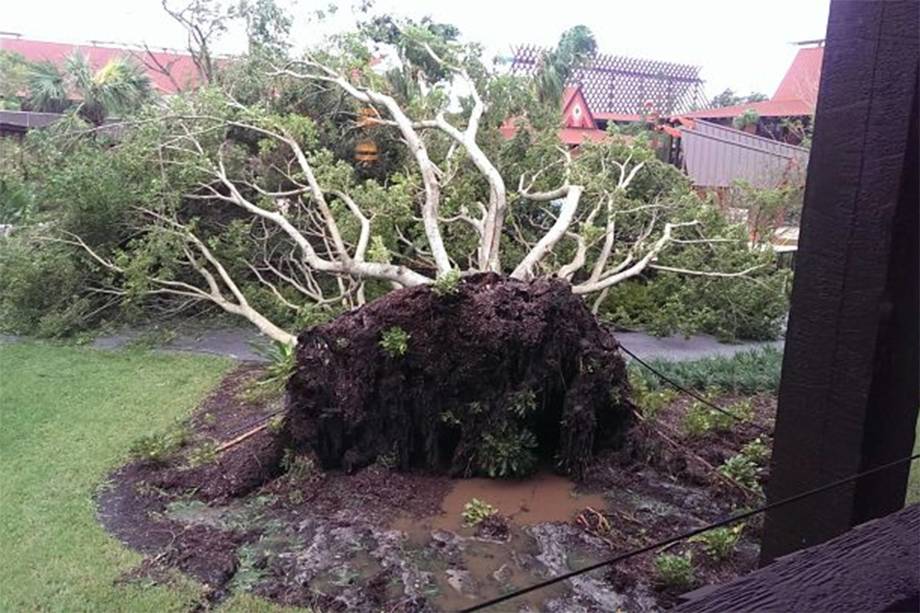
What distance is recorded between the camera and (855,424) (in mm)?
1408

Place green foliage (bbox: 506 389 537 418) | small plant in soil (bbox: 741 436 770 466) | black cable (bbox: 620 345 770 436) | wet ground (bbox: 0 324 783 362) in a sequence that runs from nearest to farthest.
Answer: green foliage (bbox: 506 389 537 418) → small plant in soil (bbox: 741 436 770 466) → black cable (bbox: 620 345 770 436) → wet ground (bbox: 0 324 783 362)

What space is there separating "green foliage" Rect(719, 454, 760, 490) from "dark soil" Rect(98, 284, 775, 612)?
62mm

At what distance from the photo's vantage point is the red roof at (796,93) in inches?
63.5

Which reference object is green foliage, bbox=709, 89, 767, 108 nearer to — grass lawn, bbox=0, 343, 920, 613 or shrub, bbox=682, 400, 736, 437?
grass lawn, bbox=0, 343, 920, 613

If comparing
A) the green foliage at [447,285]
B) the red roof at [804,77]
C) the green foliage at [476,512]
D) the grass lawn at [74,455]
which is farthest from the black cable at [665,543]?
the green foliage at [447,285]

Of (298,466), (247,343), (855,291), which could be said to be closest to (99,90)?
(247,343)

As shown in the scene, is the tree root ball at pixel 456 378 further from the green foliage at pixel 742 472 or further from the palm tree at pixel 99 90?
the palm tree at pixel 99 90

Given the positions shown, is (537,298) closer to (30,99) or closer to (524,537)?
(524,537)

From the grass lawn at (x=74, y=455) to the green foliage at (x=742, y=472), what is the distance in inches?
80.2

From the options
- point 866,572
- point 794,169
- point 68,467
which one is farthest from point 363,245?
point 866,572

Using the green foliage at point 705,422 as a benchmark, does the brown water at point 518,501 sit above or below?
below

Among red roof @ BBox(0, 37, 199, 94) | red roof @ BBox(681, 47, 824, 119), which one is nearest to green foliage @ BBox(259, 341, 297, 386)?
red roof @ BBox(681, 47, 824, 119)

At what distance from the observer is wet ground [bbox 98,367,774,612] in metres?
2.46

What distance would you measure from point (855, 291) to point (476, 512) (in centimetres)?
197
